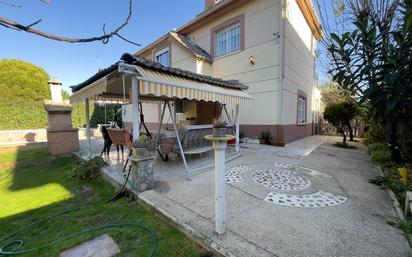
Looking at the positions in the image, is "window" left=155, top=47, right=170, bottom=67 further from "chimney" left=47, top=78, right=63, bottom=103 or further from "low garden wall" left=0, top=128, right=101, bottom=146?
"low garden wall" left=0, top=128, right=101, bottom=146

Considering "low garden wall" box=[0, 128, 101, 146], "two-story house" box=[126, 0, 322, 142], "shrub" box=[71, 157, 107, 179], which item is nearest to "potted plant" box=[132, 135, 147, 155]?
"shrub" box=[71, 157, 107, 179]

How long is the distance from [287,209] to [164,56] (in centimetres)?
1873

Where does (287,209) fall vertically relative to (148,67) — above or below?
below

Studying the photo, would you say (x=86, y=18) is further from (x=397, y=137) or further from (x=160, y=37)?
(x=397, y=137)

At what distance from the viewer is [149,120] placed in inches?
846

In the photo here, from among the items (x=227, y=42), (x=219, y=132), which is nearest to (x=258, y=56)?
(x=227, y=42)

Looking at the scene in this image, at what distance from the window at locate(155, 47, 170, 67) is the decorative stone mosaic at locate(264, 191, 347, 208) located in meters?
16.8

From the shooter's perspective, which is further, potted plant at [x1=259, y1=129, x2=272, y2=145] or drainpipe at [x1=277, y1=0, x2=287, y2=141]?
potted plant at [x1=259, y1=129, x2=272, y2=145]

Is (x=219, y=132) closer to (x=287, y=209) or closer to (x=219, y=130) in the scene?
(x=219, y=130)

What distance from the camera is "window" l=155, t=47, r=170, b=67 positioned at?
18653 millimetres

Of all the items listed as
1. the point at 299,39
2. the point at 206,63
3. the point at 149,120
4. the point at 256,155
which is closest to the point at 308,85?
the point at 299,39

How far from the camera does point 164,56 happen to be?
19.3 m

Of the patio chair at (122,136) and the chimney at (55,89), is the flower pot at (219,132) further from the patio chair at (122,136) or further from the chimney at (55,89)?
the chimney at (55,89)

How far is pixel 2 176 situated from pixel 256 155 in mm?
11522
